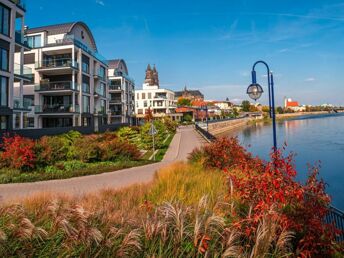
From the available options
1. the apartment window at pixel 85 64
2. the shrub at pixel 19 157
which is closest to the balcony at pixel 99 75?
the apartment window at pixel 85 64

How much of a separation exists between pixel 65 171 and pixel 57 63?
86.4 ft

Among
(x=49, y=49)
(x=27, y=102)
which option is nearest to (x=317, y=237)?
(x=27, y=102)

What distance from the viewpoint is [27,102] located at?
28531 millimetres

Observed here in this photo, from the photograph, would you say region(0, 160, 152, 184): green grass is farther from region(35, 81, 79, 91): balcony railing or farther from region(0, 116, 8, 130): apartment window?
region(35, 81, 79, 91): balcony railing

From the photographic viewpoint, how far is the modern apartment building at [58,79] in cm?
3362

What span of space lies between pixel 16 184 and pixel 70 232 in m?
8.69

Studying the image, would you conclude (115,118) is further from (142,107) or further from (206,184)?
(206,184)

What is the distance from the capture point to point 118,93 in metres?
56.2

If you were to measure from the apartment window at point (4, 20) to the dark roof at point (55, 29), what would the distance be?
13.6 meters

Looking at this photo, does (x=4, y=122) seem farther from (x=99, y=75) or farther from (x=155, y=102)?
(x=155, y=102)

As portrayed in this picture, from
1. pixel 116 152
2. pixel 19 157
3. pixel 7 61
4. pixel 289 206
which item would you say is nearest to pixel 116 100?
pixel 7 61

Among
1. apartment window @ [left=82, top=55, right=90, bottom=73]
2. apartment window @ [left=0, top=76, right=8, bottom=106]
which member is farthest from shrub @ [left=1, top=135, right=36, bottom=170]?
apartment window @ [left=82, top=55, right=90, bottom=73]

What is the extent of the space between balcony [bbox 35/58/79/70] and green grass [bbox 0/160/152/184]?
894 inches

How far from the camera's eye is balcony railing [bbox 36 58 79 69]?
33.4m
